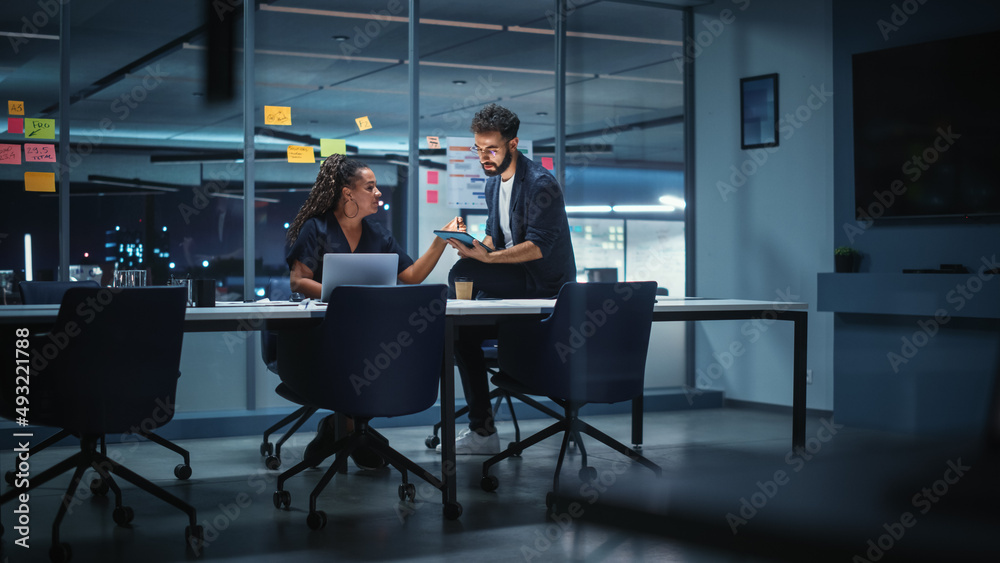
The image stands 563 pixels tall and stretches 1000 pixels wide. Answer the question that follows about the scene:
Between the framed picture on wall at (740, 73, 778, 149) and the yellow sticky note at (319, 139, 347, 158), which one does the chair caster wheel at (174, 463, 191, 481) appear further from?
the framed picture on wall at (740, 73, 778, 149)

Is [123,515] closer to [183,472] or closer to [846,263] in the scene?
A: [183,472]

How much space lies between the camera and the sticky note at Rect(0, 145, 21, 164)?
13.7 feet

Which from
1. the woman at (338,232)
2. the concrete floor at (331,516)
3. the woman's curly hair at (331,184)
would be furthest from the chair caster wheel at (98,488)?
the woman's curly hair at (331,184)

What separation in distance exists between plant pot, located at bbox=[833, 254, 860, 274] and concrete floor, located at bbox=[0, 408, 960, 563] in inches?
53.8

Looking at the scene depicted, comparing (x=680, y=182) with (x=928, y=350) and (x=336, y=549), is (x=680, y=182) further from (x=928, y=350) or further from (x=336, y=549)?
(x=336, y=549)

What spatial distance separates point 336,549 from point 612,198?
3.54 m

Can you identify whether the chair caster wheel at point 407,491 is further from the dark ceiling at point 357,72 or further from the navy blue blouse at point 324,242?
the dark ceiling at point 357,72

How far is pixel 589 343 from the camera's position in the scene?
312 centimetres

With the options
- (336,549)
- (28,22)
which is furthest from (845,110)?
(28,22)

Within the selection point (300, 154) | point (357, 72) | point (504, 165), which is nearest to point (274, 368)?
point (504, 165)

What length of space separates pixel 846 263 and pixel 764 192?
0.85 meters

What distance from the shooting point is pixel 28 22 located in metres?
4.32

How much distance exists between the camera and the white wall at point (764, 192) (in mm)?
5062

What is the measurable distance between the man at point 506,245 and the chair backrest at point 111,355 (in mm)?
1268
